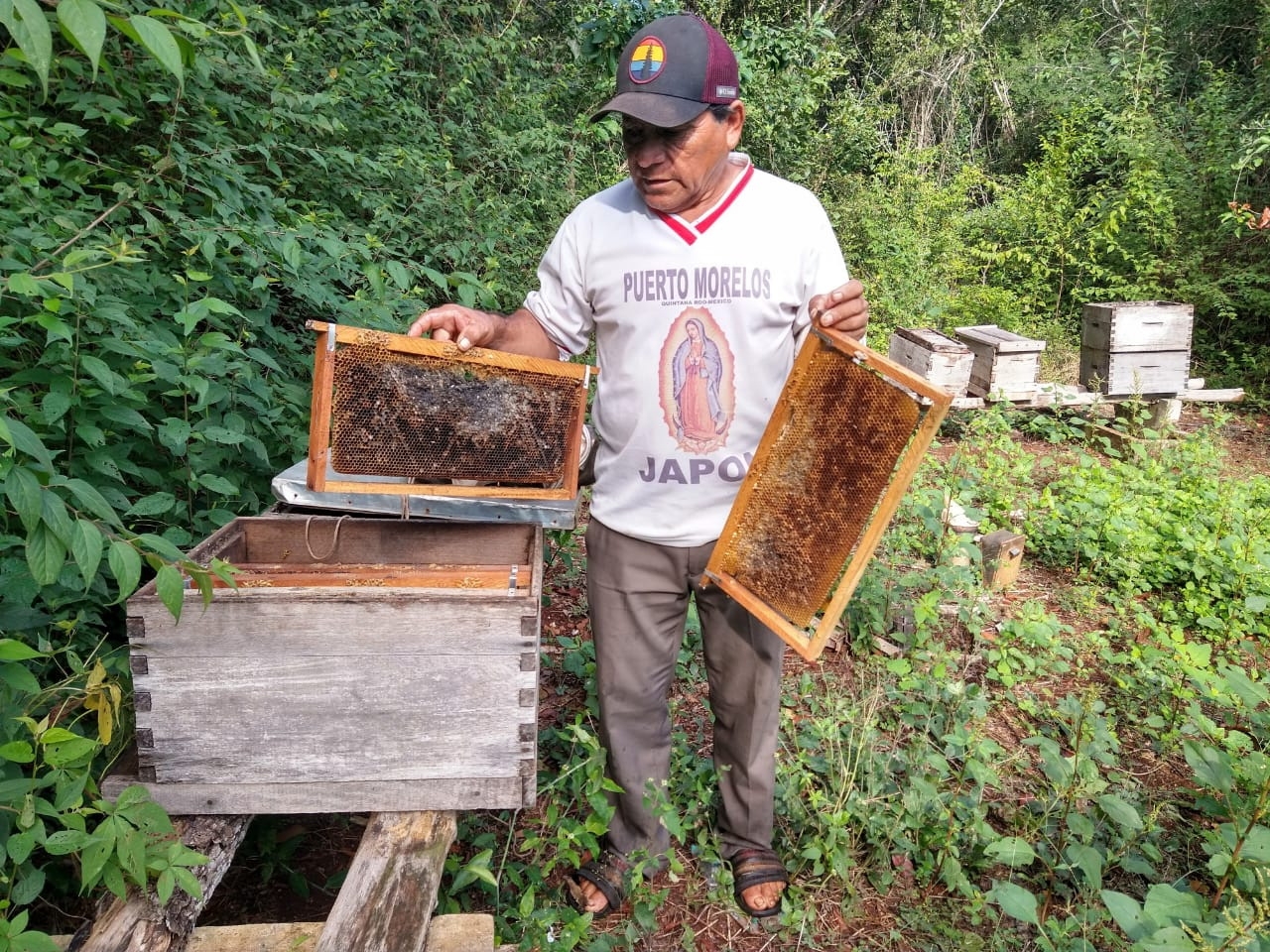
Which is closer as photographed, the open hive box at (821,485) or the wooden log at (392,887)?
the wooden log at (392,887)

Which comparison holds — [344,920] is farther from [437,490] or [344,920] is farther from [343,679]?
[437,490]

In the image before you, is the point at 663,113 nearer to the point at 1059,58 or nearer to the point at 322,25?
the point at 322,25

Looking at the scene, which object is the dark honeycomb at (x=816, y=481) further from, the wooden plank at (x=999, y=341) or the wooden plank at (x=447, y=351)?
the wooden plank at (x=999, y=341)

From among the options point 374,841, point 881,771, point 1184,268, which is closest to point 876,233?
point 1184,268

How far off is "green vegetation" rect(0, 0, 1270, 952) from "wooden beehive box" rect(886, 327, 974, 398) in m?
0.58

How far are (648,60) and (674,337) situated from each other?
2.17 ft

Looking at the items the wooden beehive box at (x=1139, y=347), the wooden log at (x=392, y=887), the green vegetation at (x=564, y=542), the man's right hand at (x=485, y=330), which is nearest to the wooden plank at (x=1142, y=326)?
the wooden beehive box at (x=1139, y=347)

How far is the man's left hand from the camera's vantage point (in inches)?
77.0

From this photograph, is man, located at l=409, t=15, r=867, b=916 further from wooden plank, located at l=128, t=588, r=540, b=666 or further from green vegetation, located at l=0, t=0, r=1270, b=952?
wooden plank, located at l=128, t=588, r=540, b=666

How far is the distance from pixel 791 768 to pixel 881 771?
0.33 m

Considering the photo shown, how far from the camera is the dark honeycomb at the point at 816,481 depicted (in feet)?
6.27

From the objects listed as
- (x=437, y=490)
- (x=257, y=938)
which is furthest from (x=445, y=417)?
(x=257, y=938)

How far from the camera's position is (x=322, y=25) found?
19.9 ft

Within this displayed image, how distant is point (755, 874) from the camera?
8.10 ft
